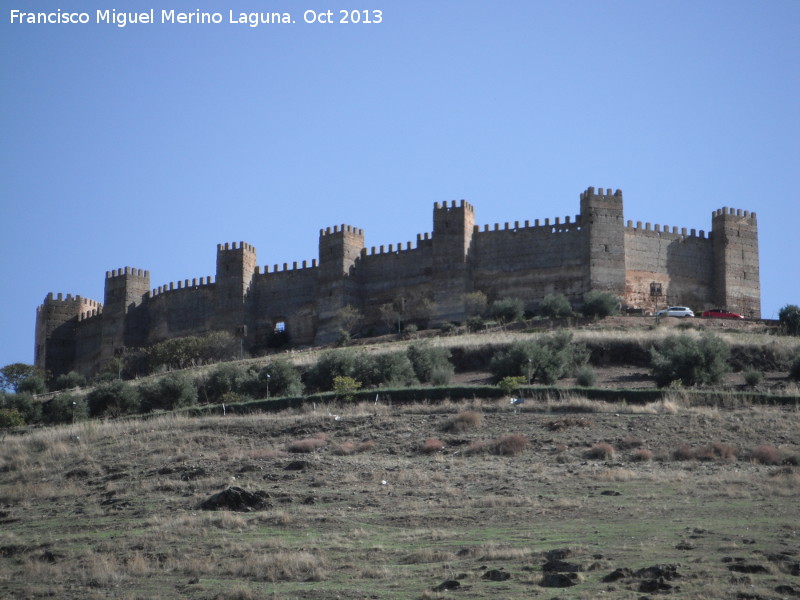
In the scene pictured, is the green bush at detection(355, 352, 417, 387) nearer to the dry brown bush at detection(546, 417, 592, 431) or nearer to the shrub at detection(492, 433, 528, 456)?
the dry brown bush at detection(546, 417, 592, 431)

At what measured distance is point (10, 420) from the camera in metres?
35.0

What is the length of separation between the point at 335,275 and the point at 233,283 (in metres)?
4.77

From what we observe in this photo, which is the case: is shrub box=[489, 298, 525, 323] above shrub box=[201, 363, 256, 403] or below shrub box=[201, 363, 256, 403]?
above

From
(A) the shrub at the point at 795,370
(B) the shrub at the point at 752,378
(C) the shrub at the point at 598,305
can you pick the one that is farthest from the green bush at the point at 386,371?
(C) the shrub at the point at 598,305

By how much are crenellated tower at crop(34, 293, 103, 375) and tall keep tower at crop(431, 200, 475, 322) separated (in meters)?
19.6

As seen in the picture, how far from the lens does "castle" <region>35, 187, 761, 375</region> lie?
46531 millimetres

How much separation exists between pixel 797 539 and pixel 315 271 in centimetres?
3768

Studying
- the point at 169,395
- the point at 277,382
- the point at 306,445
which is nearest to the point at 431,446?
the point at 306,445

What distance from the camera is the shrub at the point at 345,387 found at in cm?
2994

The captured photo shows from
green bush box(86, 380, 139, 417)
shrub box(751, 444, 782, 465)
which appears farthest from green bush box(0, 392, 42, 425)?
shrub box(751, 444, 782, 465)

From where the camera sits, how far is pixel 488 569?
15.2 meters

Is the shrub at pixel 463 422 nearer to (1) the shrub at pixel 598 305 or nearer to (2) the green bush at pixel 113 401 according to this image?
(2) the green bush at pixel 113 401

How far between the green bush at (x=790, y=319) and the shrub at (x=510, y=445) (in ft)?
70.1

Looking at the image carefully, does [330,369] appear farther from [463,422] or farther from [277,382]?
[463,422]
